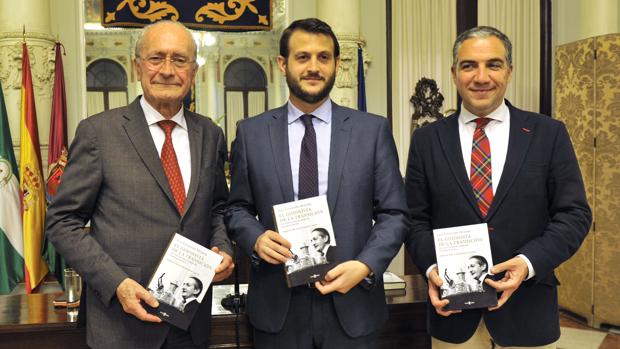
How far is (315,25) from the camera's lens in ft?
6.57

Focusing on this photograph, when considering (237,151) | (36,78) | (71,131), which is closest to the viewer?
(237,151)

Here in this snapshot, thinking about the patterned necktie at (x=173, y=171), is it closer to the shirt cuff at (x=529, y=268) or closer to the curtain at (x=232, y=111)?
the shirt cuff at (x=529, y=268)

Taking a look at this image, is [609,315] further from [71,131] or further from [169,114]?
[71,131]

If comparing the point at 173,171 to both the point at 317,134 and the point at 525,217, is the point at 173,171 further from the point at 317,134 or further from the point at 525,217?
the point at 525,217

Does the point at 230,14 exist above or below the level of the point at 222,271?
above

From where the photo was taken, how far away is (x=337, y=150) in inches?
77.8

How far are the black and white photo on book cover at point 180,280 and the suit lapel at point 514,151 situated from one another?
953mm

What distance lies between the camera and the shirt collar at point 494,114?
2.08m

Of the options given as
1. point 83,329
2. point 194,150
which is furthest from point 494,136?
point 83,329

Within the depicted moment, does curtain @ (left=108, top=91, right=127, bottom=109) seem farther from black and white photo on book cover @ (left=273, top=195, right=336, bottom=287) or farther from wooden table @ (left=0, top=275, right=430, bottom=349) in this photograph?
black and white photo on book cover @ (left=273, top=195, right=336, bottom=287)

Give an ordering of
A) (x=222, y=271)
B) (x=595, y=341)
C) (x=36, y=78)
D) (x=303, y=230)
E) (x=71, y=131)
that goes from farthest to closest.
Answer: (x=71, y=131)
(x=36, y=78)
(x=595, y=341)
(x=222, y=271)
(x=303, y=230)

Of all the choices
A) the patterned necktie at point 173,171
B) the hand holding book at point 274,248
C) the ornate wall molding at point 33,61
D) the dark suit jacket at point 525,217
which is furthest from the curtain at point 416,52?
the hand holding book at point 274,248

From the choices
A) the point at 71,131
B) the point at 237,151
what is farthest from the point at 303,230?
the point at 71,131

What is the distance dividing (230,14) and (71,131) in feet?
6.55
